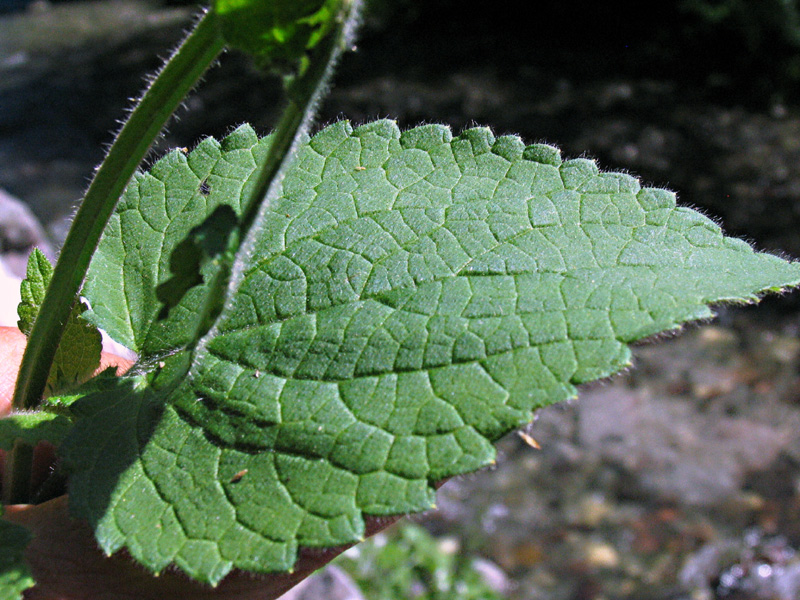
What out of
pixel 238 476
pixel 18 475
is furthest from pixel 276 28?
pixel 18 475

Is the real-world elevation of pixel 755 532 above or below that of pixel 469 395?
below

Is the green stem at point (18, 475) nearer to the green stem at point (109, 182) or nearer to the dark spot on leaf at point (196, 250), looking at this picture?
the green stem at point (109, 182)

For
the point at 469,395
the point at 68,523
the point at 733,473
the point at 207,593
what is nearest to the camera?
the point at 469,395

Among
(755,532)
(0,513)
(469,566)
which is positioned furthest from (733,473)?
(0,513)

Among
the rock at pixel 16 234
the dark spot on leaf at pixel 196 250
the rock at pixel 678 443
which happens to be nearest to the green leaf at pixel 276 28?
the dark spot on leaf at pixel 196 250

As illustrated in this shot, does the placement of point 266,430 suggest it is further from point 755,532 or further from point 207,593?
point 755,532

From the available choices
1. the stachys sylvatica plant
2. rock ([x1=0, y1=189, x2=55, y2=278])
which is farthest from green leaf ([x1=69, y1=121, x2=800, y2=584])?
rock ([x1=0, y1=189, x2=55, y2=278])

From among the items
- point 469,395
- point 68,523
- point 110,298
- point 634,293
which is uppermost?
point 634,293
